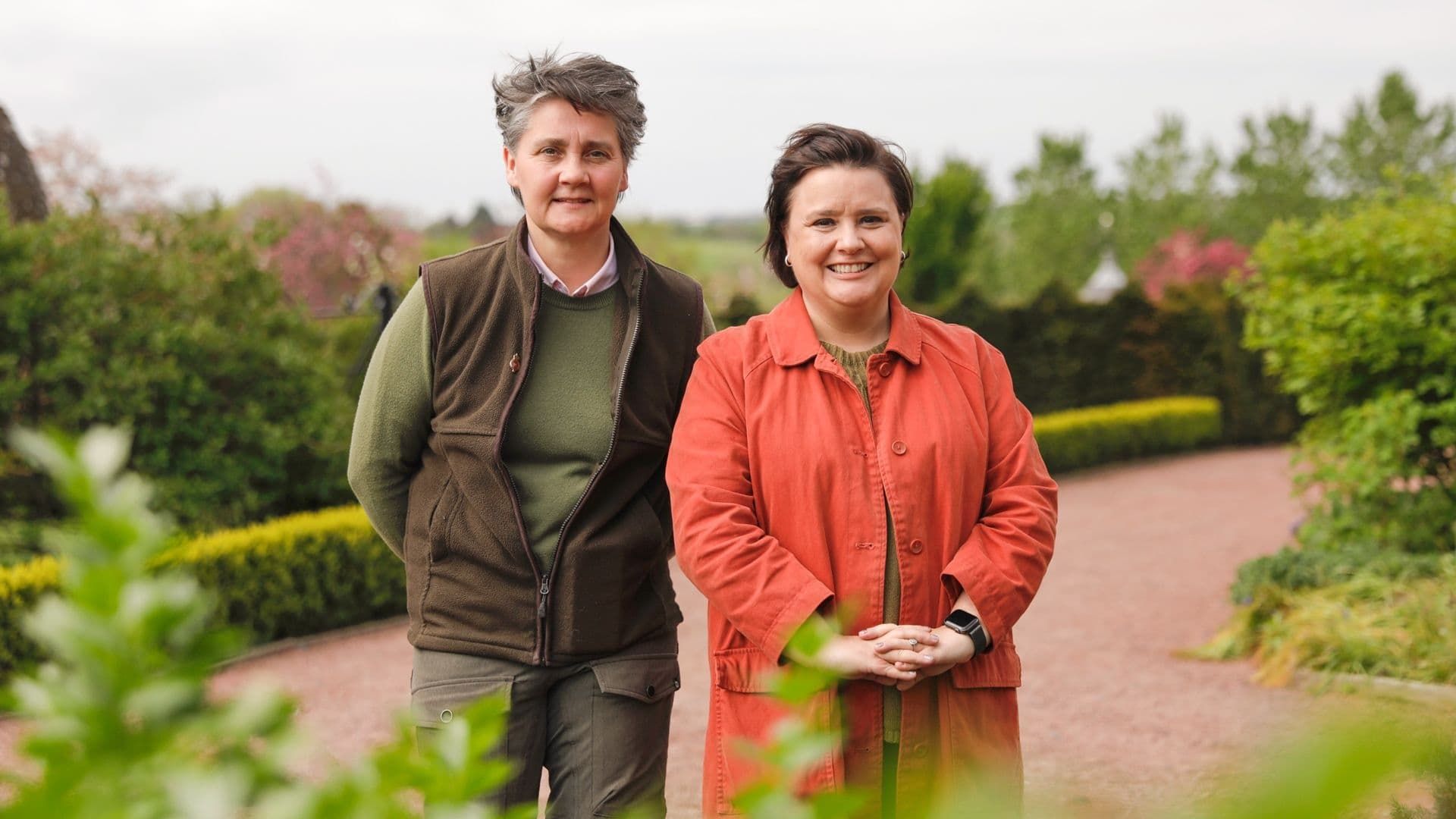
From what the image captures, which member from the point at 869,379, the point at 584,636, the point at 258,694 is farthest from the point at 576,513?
the point at 258,694

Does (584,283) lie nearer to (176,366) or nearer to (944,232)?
(176,366)

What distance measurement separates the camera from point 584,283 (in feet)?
9.34

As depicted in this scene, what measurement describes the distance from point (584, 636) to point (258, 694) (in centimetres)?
206

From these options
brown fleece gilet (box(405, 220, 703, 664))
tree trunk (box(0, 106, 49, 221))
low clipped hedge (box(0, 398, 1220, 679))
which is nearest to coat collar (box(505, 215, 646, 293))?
brown fleece gilet (box(405, 220, 703, 664))

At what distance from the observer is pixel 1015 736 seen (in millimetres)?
2662

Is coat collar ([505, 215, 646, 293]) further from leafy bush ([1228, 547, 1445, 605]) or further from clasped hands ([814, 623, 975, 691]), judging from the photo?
leafy bush ([1228, 547, 1445, 605])

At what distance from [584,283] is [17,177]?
8136 mm

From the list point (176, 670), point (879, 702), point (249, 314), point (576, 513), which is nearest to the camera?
point (176, 670)

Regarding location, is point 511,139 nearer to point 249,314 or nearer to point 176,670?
point 176,670

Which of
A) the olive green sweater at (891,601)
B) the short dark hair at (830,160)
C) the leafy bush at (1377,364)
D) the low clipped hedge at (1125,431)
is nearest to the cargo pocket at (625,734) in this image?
the olive green sweater at (891,601)

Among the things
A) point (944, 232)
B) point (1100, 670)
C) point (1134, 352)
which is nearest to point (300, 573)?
point (1100, 670)

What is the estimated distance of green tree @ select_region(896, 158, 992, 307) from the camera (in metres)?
23.3

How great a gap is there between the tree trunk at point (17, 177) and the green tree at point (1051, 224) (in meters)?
23.7

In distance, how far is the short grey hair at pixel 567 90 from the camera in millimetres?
2664
